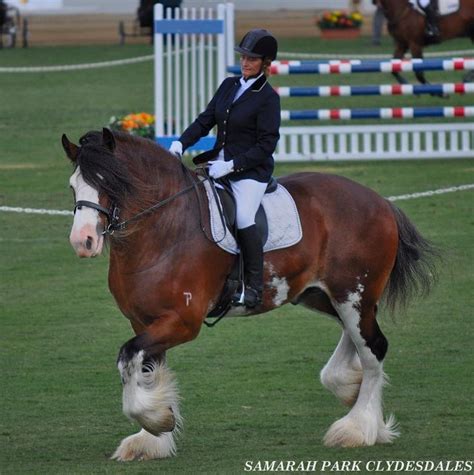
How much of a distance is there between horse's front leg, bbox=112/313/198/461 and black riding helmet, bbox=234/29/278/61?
57.4 inches

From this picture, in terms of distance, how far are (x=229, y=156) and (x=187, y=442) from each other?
5.06 ft

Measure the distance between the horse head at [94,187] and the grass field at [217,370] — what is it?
1.16 meters

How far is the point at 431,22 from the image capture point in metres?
22.8

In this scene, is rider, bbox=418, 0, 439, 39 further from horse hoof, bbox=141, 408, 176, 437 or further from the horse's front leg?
horse hoof, bbox=141, 408, 176, 437

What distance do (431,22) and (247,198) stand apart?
15.9 metres

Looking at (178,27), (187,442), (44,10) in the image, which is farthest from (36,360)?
(44,10)

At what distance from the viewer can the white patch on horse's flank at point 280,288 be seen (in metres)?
7.65

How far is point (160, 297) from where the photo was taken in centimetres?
712

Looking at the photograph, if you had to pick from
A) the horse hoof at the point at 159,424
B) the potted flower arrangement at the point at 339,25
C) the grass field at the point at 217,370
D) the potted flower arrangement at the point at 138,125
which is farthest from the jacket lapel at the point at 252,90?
the potted flower arrangement at the point at 339,25

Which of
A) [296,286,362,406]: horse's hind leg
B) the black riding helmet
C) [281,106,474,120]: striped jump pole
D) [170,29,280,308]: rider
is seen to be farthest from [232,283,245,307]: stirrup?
[281,106,474,120]: striped jump pole

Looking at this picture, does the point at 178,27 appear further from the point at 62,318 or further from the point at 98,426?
the point at 98,426

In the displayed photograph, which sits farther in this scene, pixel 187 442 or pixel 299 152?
pixel 299 152

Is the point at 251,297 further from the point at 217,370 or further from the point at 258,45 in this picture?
the point at 217,370

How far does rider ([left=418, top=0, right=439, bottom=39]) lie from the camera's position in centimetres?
2270
